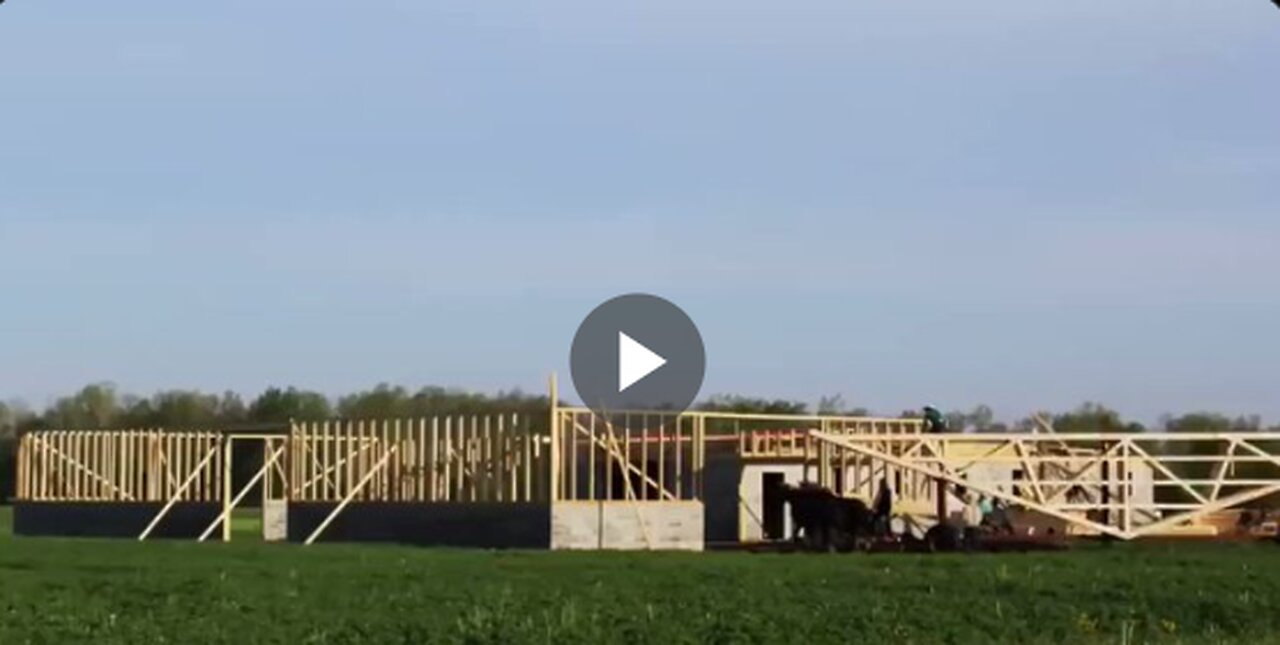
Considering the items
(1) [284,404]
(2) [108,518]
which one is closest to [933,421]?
(2) [108,518]

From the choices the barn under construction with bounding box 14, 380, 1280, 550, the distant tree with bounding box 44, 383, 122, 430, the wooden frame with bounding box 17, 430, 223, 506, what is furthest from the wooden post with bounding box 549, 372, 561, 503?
the distant tree with bounding box 44, 383, 122, 430

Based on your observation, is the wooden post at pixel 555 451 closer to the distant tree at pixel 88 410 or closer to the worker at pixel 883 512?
the worker at pixel 883 512

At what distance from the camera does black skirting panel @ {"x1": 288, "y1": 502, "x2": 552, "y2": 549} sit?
133 ft

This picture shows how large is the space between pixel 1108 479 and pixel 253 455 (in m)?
31.1

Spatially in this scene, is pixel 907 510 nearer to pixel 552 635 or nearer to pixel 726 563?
pixel 726 563

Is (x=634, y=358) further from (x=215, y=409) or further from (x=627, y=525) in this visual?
(x=215, y=409)

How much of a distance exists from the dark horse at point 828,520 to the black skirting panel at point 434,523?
4547mm

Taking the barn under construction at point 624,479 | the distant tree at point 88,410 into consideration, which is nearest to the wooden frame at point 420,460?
the barn under construction at point 624,479

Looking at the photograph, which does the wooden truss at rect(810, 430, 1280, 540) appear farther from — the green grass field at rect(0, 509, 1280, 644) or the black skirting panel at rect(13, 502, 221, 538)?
the black skirting panel at rect(13, 502, 221, 538)

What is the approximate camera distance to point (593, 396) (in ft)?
132

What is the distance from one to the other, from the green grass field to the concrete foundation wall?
7.36m

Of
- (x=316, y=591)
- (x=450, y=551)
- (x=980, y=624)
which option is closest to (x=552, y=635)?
(x=980, y=624)

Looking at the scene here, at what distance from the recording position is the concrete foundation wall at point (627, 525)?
130 feet
